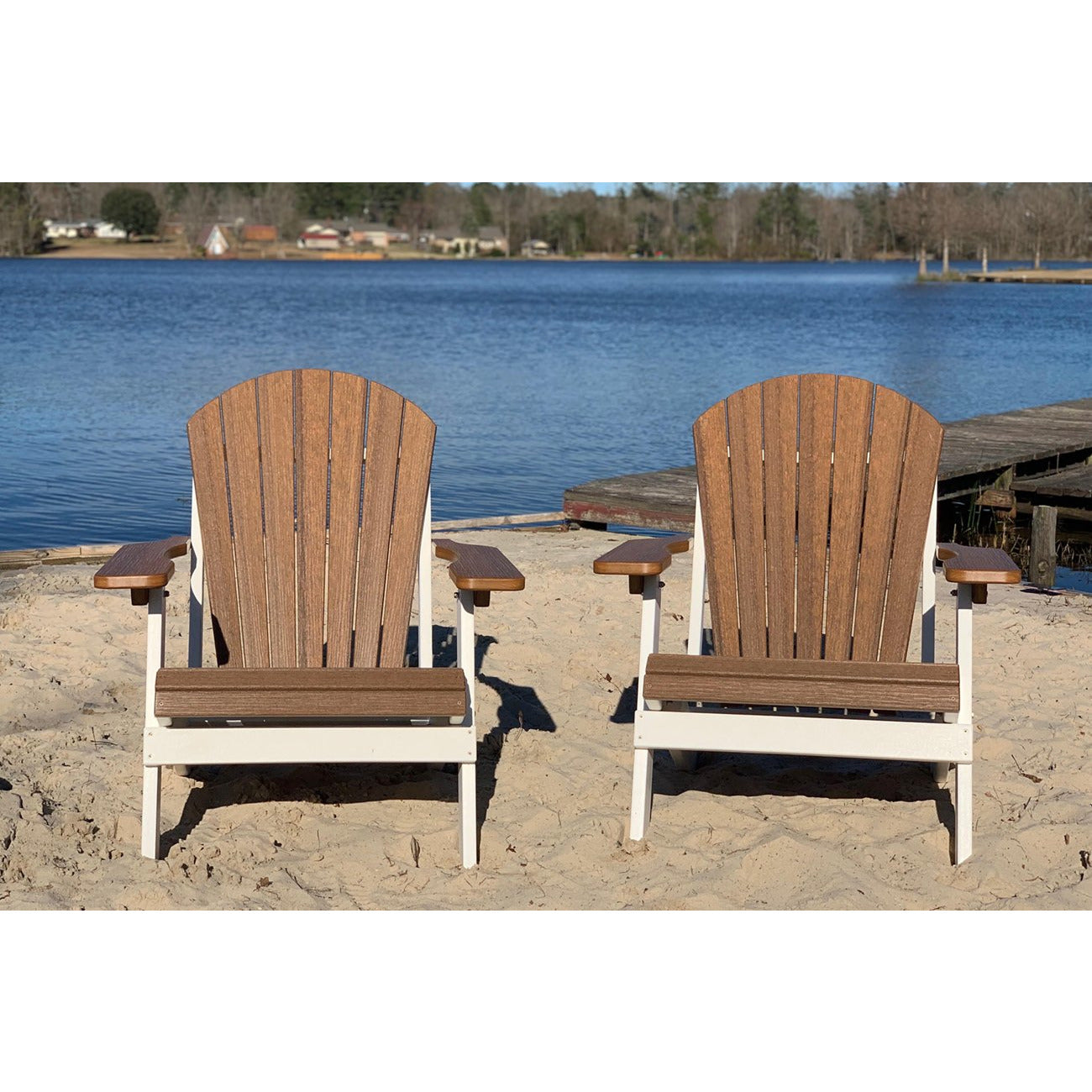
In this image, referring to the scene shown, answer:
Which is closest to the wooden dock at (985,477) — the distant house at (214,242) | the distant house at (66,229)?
the distant house at (214,242)

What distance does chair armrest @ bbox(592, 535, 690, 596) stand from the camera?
11.0 ft

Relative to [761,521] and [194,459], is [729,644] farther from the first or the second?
[194,459]

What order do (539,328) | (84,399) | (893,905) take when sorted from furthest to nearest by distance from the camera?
(539,328), (84,399), (893,905)

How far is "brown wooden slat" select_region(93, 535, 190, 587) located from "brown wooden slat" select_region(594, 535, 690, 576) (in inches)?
26.3

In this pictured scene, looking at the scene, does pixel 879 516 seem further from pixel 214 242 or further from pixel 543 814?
pixel 214 242

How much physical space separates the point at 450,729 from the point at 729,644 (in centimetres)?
104

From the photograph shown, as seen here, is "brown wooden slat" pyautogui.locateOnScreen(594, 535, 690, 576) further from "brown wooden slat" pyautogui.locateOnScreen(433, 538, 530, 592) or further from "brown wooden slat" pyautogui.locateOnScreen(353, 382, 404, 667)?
"brown wooden slat" pyautogui.locateOnScreen(353, 382, 404, 667)

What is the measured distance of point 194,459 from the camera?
368cm

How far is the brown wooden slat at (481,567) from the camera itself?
127 inches

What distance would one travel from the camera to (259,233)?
10119 cm

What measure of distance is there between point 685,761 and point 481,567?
102 cm

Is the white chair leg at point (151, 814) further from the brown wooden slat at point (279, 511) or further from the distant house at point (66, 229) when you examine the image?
the distant house at point (66, 229)

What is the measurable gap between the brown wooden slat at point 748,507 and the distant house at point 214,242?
309 ft

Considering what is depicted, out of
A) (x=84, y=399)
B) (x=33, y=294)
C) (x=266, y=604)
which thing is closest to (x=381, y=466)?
(x=266, y=604)
